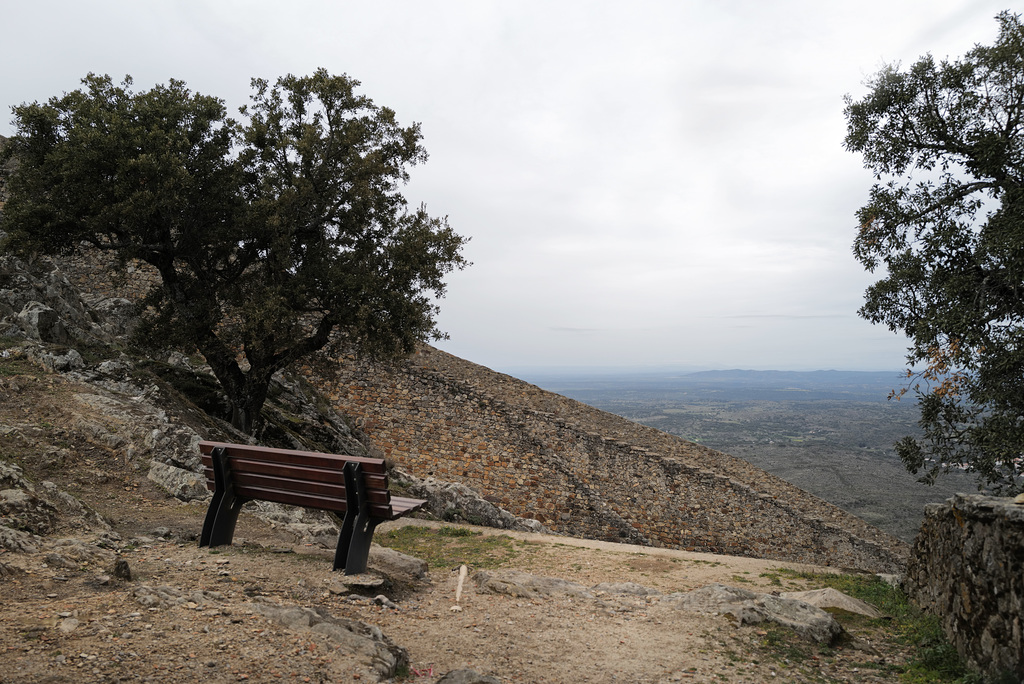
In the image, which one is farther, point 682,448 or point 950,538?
point 682,448

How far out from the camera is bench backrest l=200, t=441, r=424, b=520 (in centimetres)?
490

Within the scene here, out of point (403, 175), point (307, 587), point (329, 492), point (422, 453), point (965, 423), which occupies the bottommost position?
point (422, 453)

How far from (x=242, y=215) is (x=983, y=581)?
1150 cm

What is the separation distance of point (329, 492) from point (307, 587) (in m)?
0.84

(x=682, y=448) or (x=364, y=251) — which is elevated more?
(x=364, y=251)

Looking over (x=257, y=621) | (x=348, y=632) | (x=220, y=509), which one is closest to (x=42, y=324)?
(x=220, y=509)

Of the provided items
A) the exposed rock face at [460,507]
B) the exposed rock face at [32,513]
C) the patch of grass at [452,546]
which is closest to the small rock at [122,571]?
the exposed rock face at [32,513]

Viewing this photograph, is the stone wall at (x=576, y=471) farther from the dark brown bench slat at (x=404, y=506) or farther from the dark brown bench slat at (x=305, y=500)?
the dark brown bench slat at (x=305, y=500)

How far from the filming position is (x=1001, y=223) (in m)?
7.91

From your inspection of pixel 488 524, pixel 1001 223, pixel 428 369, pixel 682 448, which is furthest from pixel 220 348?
pixel 682 448

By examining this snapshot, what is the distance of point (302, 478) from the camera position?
5.16 m

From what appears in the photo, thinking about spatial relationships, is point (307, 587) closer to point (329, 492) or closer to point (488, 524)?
point (329, 492)

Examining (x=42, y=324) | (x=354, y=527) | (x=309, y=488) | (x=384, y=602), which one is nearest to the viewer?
(x=384, y=602)

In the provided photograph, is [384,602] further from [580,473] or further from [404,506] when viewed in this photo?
[580,473]
